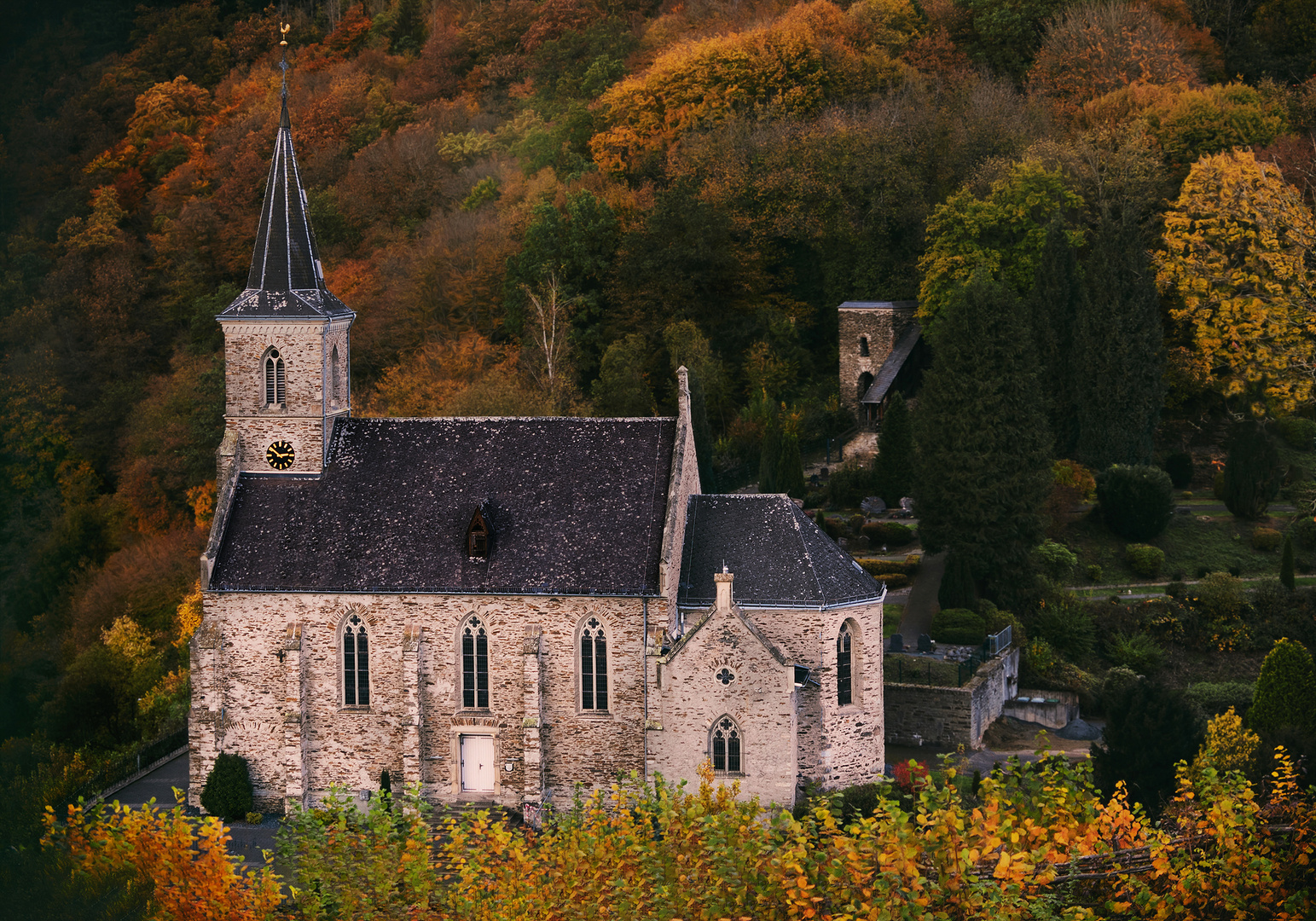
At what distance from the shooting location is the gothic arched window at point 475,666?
125ft

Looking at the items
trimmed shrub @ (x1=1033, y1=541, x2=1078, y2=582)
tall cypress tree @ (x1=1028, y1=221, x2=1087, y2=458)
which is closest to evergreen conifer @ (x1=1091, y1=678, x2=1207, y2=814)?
trimmed shrub @ (x1=1033, y1=541, x2=1078, y2=582)

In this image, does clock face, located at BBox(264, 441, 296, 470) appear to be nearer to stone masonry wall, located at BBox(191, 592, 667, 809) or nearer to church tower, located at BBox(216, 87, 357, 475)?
church tower, located at BBox(216, 87, 357, 475)

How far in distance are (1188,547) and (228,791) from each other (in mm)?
34847

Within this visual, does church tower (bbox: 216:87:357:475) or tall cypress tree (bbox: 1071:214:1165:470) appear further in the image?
tall cypress tree (bbox: 1071:214:1165:470)

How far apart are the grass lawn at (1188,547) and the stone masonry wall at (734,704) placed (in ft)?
67.7

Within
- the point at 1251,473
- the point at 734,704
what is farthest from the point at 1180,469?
the point at 734,704

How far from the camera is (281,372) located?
1594 inches

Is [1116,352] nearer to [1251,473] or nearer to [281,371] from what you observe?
[1251,473]

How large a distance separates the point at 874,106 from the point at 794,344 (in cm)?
1523

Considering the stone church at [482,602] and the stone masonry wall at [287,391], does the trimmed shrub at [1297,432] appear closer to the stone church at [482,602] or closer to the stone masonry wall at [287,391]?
the stone church at [482,602]

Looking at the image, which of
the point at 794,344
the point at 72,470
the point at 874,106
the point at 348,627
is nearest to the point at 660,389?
the point at 794,344

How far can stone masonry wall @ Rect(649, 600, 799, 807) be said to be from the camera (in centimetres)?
3547

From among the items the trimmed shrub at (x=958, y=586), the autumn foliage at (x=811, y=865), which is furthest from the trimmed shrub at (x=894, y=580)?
the autumn foliage at (x=811, y=865)

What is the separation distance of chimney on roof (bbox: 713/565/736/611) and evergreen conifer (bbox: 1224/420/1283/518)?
27.9 meters
